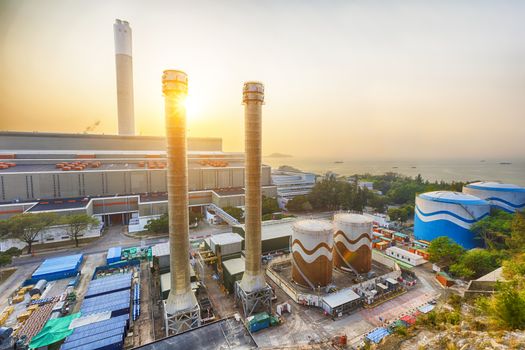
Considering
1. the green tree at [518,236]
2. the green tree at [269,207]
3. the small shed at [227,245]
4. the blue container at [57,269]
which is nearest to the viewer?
the blue container at [57,269]

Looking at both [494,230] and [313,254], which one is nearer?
[313,254]

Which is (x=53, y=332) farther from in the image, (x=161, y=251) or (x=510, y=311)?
(x=510, y=311)

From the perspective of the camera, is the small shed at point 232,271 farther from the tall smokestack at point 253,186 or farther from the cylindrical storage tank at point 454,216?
the cylindrical storage tank at point 454,216

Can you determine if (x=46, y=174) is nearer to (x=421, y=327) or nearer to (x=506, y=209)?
(x=421, y=327)

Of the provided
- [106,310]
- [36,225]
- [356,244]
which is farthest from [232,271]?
[36,225]

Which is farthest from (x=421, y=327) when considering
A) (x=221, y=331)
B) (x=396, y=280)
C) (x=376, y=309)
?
(x=396, y=280)

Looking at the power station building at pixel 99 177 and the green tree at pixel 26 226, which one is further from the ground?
the power station building at pixel 99 177

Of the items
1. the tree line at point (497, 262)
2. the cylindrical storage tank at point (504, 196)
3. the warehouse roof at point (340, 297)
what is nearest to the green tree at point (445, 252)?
the tree line at point (497, 262)
